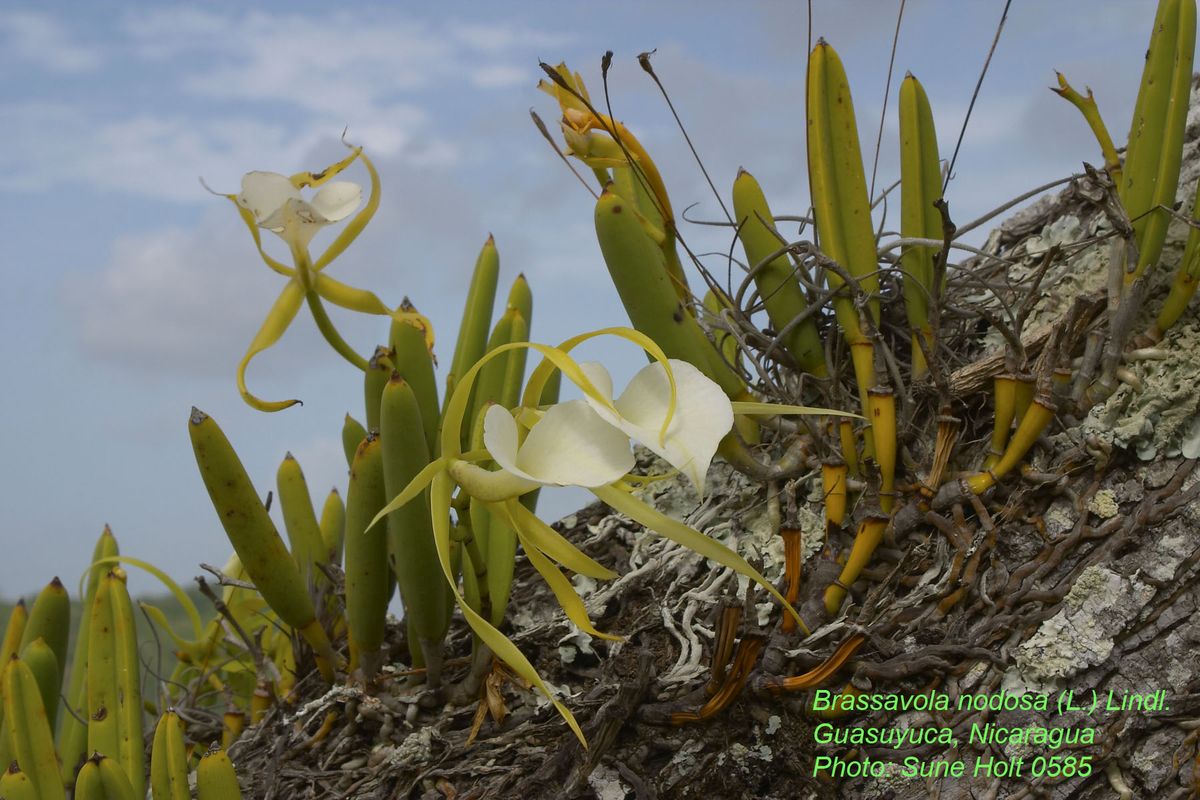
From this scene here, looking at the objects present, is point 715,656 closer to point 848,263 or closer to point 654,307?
point 654,307

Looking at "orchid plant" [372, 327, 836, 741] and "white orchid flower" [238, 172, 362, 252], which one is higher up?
"white orchid flower" [238, 172, 362, 252]

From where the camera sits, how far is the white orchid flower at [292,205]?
1.01 meters

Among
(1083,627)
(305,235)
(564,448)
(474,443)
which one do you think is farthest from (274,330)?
(1083,627)

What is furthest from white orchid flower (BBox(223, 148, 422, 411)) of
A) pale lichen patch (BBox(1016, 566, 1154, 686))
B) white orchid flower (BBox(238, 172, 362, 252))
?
pale lichen patch (BBox(1016, 566, 1154, 686))

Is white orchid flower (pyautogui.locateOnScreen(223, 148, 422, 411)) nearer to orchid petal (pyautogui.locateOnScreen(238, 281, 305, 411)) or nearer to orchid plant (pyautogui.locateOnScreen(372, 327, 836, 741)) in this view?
orchid petal (pyautogui.locateOnScreen(238, 281, 305, 411))

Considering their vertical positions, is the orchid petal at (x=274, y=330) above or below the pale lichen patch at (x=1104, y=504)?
above

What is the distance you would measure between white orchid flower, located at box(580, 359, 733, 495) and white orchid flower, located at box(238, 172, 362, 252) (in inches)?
21.3

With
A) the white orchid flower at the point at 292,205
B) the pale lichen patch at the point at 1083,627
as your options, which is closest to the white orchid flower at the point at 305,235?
the white orchid flower at the point at 292,205

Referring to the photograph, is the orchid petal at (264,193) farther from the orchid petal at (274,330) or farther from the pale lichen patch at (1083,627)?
the pale lichen patch at (1083,627)

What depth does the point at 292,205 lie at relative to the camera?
40.7 inches

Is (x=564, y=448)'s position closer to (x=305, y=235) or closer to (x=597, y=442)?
(x=597, y=442)

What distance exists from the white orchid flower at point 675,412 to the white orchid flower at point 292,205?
542 millimetres

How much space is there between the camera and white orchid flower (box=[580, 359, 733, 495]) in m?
0.58

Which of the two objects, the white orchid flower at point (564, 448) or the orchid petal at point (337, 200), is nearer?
the white orchid flower at point (564, 448)
